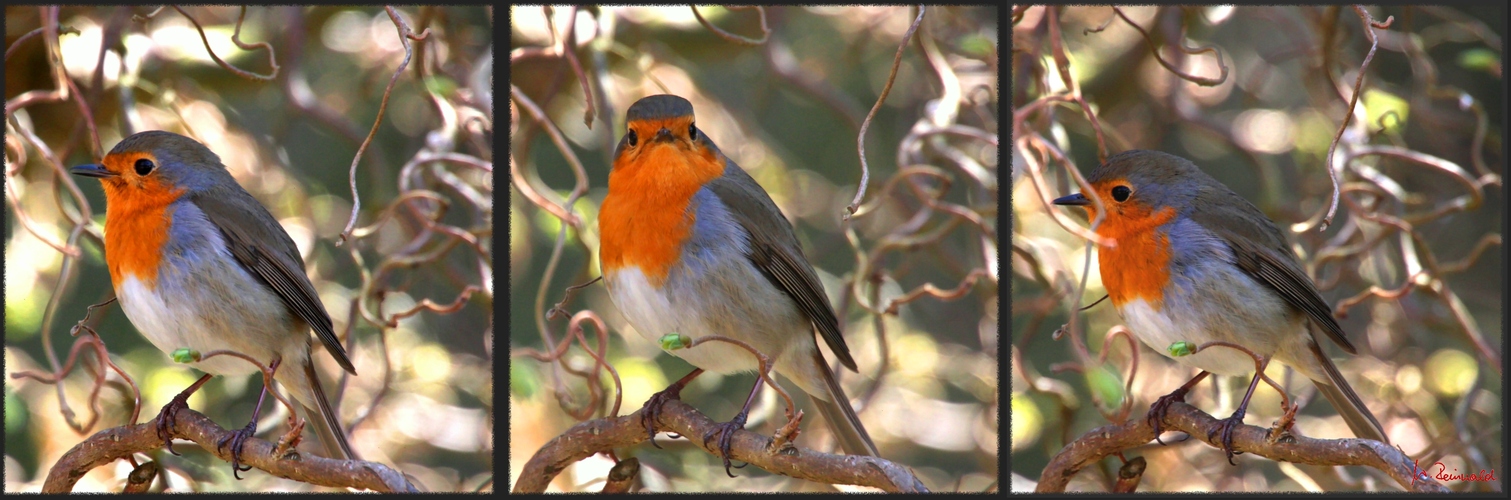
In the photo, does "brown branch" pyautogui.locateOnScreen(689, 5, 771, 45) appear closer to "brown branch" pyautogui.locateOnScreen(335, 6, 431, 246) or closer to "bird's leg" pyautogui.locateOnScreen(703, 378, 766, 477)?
"brown branch" pyautogui.locateOnScreen(335, 6, 431, 246)

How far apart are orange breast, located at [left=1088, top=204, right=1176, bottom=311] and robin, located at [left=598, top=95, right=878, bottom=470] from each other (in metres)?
0.54

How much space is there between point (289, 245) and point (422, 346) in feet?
1.10

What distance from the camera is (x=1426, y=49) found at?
9.43ft

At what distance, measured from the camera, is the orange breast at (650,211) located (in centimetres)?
246

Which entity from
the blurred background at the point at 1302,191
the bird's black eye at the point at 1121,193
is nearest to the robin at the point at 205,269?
the blurred background at the point at 1302,191

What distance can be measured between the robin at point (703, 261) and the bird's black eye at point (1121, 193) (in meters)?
0.60

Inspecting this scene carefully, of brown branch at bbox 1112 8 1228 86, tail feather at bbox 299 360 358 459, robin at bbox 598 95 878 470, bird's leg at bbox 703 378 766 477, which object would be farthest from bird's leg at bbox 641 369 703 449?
brown branch at bbox 1112 8 1228 86

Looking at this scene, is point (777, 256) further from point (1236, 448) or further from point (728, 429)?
point (1236, 448)

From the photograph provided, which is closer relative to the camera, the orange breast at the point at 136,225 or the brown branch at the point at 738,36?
the orange breast at the point at 136,225

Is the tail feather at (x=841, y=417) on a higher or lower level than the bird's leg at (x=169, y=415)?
lower

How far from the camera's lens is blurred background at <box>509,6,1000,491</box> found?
8.87ft

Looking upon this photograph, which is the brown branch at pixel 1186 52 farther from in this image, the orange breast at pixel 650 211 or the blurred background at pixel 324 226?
the blurred background at pixel 324 226

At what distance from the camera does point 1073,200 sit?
2596 millimetres


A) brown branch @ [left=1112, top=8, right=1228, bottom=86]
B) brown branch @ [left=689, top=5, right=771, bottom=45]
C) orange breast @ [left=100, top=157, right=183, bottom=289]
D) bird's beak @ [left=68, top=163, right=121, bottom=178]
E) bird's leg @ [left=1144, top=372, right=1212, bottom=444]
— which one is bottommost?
bird's leg @ [left=1144, top=372, right=1212, bottom=444]
